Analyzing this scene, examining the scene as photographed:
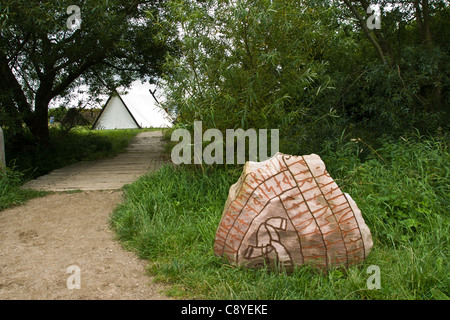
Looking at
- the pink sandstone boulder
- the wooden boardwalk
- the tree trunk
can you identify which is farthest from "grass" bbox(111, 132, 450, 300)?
the tree trunk

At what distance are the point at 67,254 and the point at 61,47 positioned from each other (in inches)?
184

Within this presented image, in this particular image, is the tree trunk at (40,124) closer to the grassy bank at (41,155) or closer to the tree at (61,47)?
the tree at (61,47)

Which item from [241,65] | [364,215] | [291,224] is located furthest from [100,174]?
[291,224]

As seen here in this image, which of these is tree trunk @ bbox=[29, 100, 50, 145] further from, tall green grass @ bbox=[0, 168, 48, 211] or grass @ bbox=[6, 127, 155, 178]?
→ tall green grass @ bbox=[0, 168, 48, 211]

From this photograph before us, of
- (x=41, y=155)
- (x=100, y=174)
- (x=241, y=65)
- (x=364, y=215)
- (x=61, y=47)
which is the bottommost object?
(x=364, y=215)

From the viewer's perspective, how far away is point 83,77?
10.2m

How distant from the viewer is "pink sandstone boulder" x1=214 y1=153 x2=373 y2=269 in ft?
9.47

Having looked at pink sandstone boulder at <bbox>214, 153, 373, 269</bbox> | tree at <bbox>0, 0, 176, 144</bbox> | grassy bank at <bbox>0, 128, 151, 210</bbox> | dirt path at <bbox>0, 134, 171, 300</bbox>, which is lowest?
dirt path at <bbox>0, 134, 171, 300</bbox>

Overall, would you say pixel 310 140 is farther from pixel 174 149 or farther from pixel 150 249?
pixel 150 249

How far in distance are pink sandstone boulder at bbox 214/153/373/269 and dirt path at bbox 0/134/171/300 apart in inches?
28.8

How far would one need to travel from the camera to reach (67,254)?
11.5 ft

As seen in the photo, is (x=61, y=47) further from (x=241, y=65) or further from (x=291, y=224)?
(x=291, y=224)

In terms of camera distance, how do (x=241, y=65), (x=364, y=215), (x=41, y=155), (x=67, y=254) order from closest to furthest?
(x=67, y=254), (x=364, y=215), (x=241, y=65), (x=41, y=155)

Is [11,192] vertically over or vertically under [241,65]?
under
